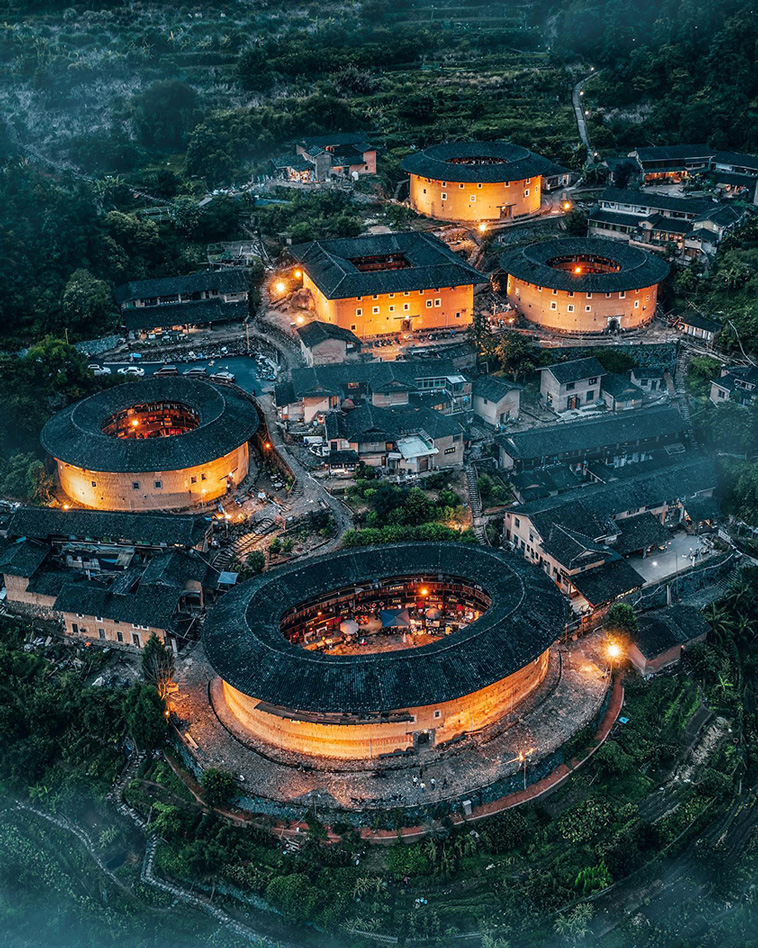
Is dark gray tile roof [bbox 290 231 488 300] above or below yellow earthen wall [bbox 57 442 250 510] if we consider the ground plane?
above

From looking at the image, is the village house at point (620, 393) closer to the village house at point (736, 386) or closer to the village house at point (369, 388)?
the village house at point (736, 386)

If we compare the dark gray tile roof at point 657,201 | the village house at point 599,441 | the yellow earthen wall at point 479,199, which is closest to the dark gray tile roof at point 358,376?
the village house at point 599,441

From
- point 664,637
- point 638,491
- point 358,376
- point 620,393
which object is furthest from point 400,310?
point 664,637

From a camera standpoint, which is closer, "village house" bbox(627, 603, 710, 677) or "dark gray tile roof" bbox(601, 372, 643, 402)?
"village house" bbox(627, 603, 710, 677)

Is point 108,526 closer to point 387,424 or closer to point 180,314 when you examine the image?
point 387,424

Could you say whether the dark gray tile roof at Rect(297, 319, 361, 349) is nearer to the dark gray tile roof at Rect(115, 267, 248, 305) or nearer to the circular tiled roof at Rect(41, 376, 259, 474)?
the circular tiled roof at Rect(41, 376, 259, 474)

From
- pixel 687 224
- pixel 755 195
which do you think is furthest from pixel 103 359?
pixel 755 195

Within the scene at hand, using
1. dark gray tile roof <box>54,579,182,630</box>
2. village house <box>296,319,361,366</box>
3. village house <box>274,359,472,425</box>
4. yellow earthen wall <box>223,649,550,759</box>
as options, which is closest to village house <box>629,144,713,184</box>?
village house <box>274,359,472,425</box>
